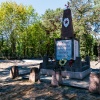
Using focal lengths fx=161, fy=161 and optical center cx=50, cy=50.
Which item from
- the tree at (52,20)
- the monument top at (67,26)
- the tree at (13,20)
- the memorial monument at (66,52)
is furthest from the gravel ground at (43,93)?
the tree at (52,20)

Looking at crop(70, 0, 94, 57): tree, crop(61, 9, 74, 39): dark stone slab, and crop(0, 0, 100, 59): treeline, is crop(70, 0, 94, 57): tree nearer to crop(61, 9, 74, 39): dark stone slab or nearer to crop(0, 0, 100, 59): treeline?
crop(0, 0, 100, 59): treeline

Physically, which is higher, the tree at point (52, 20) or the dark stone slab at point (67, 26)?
the tree at point (52, 20)

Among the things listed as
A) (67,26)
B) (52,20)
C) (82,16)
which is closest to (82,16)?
(82,16)

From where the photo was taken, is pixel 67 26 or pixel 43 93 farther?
pixel 67 26

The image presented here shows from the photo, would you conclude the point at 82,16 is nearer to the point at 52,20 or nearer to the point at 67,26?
→ the point at 52,20

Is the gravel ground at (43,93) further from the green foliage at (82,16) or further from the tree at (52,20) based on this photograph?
the tree at (52,20)

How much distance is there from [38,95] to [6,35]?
98.8ft

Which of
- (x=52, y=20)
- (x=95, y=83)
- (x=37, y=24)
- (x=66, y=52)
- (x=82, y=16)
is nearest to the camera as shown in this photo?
(x=95, y=83)

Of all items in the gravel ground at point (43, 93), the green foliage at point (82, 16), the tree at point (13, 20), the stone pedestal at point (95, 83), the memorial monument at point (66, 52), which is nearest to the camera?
the gravel ground at point (43, 93)

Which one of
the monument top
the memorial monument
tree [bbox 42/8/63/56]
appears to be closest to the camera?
the memorial monument

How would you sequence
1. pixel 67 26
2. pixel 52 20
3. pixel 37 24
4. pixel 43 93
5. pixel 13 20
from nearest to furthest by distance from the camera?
pixel 43 93 < pixel 67 26 < pixel 13 20 < pixel 52 20 < pixel 37 24

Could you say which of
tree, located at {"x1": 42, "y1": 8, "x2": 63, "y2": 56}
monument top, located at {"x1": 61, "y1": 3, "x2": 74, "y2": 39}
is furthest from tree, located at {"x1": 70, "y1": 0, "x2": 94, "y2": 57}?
monument top, located at {"x1": 61, "y1": 3, "x2": 74, "y2": 39}

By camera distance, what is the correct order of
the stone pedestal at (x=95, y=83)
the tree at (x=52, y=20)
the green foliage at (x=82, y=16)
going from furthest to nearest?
the tree at (x=52, y=20) < the green foliage at (x=82, y=16) < the stone pedestal at (x=95, y=83)

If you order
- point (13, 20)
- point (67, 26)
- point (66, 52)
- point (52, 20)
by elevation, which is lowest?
point (66, 52)
